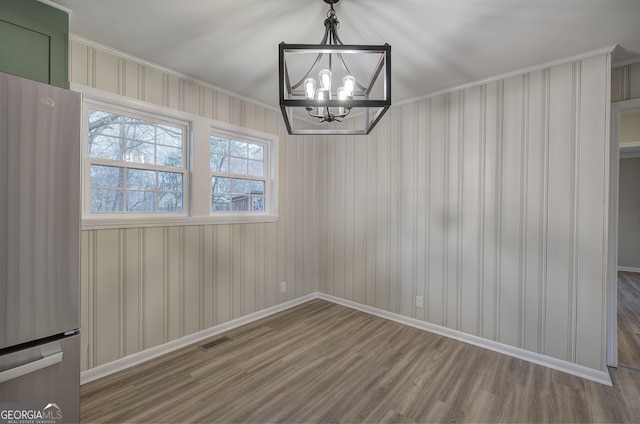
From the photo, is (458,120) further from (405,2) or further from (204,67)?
(204,67)

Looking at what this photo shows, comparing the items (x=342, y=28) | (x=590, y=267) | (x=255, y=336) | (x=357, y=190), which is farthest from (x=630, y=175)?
(x=255, y=336)

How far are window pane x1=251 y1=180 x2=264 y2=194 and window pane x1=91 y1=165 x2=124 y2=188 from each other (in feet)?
4.38

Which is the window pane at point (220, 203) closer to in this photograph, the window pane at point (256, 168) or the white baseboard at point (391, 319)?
the window pane at point (256, 168)

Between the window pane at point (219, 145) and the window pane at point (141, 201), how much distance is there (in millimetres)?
768

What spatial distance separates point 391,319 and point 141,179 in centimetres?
Result: 300

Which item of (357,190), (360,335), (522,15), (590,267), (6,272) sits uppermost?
(522,15)

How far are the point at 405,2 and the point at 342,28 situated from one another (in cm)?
46

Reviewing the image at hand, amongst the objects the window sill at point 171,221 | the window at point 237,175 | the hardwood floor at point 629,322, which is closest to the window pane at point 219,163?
the window at point 237,175

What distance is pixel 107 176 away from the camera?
2.23 m

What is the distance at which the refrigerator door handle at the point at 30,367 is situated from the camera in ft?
3.49

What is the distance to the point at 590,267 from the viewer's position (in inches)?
85.2

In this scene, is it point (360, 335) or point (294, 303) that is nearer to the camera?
point (360, 335)

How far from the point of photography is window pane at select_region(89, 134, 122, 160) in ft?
7.08

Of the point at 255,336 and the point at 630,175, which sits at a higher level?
the point at 630,175
